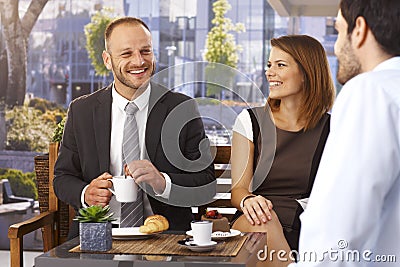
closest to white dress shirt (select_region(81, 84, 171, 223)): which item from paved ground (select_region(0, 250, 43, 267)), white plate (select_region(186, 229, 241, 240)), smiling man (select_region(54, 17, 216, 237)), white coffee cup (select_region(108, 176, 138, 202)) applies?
smiling man (select_region(54, 17, 216, 237))

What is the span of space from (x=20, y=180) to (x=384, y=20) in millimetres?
4408

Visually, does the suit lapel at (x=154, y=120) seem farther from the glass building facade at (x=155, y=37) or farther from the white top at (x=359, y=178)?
the glass building facade at (x=155, y=37)

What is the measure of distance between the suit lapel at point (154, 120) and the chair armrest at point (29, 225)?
51 cm

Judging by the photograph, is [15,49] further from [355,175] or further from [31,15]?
[355,175]

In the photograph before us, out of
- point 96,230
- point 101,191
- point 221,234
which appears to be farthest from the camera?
point 101,191

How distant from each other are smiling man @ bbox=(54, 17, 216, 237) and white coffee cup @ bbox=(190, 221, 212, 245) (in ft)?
2.29

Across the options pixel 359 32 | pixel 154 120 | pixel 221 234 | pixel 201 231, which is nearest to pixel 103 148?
pixel 154 120

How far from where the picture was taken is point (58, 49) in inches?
217

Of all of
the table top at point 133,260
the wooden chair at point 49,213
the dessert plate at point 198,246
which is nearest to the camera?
the table top at point 133,260

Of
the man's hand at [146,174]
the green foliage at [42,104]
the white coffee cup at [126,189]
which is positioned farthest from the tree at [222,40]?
the white coffee cup at [126,189]

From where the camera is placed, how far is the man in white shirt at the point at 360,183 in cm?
133

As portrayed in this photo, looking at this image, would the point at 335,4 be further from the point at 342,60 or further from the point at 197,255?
the point at 342,60

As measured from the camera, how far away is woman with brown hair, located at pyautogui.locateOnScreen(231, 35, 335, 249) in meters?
3.05

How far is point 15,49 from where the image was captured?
17.9 ft
